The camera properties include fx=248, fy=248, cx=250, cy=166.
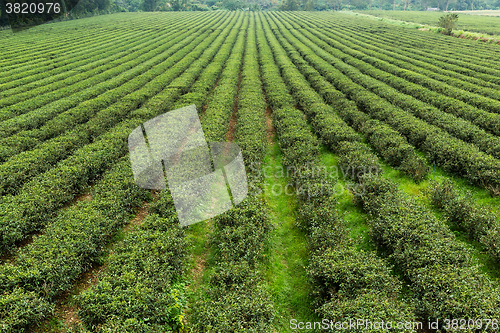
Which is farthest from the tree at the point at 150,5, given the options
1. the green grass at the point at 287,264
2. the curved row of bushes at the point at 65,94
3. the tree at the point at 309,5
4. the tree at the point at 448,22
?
the green grass at the point at 287,264

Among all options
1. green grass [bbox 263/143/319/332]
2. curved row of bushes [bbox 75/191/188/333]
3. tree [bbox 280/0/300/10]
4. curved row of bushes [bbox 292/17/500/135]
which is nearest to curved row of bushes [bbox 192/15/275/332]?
green grass [bbox 263/143/319/332]

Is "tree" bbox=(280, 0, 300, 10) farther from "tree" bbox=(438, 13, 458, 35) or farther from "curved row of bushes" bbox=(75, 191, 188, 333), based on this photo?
"curved row of bushes" bbox=(75, 191, 188, 333)

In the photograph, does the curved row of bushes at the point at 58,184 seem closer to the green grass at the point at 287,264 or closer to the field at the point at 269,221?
the field at the point at 269,221

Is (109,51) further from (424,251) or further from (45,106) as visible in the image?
(424,251)

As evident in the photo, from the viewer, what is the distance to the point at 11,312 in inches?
232

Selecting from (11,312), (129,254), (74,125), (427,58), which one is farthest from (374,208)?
(427,58)

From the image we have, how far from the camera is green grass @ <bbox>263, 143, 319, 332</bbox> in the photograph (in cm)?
746

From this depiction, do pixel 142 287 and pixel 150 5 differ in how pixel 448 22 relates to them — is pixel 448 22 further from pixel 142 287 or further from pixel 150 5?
pixel 150 5

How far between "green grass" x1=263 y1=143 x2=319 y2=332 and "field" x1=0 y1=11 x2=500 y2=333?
5cm

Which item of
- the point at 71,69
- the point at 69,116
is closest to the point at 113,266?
the point at 69,116

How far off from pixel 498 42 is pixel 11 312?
6812 cm

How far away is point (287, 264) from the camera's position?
350 inches

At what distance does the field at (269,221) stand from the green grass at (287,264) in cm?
5

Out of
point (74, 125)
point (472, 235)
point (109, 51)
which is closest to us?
point (472, 235)
